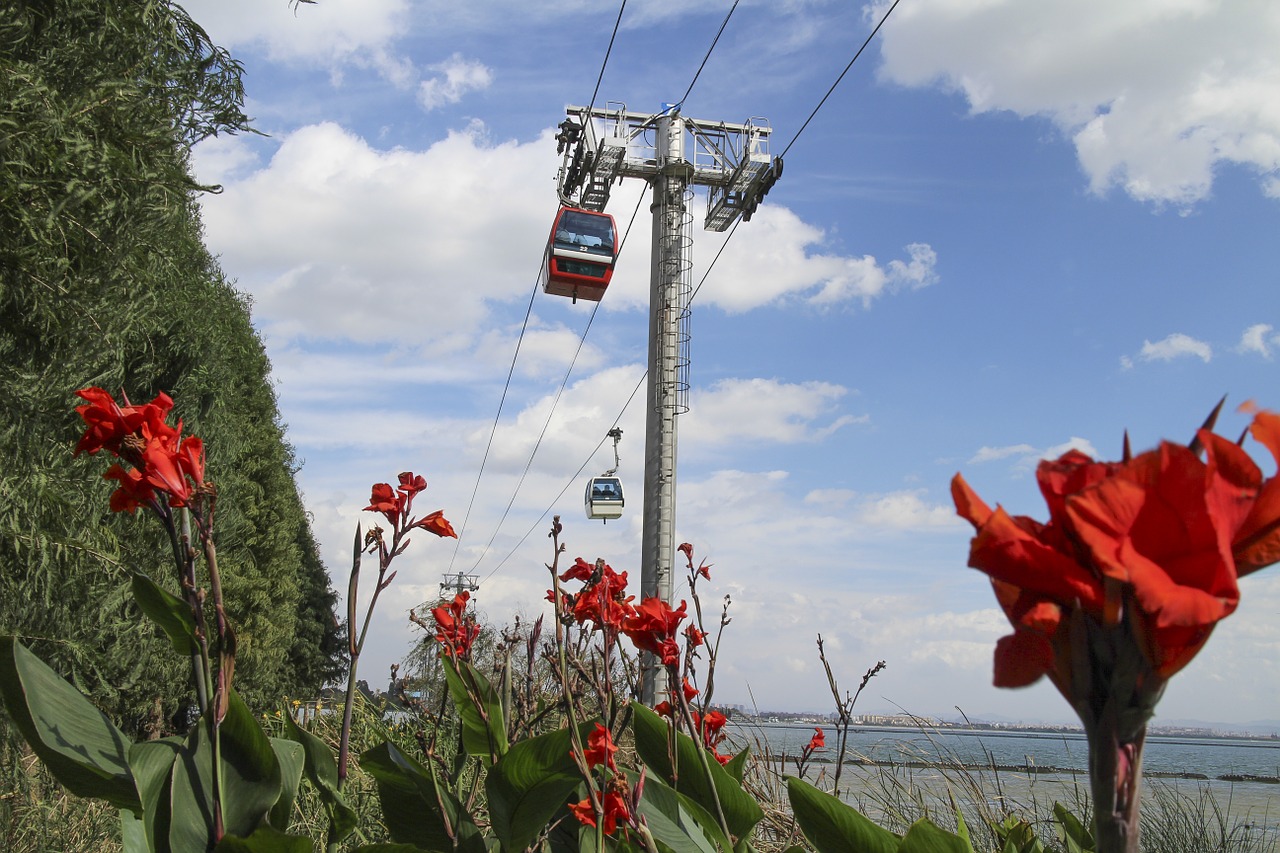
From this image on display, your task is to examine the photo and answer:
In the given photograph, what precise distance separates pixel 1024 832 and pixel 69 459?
4.88 metres

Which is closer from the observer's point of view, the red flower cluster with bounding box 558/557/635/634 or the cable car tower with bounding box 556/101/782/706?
the red flower cluster with bounding box 558/557/635/634

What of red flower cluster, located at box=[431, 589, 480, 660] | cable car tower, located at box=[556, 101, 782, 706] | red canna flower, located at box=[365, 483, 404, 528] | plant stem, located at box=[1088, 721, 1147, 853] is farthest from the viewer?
cable car tower, located at box=[556, 101, 782, 706]

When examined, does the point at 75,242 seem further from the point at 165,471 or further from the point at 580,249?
the point at 580,249

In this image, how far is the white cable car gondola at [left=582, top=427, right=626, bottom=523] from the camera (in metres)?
13.8

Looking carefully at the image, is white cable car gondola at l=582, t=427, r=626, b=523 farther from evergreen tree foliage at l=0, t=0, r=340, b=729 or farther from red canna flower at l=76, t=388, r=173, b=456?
red canna flower at l=76, t=388, r=173, b=456

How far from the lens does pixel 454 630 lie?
2.02 meters

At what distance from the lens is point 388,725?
5.50 meters

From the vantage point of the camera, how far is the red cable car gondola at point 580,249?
13.9 metres

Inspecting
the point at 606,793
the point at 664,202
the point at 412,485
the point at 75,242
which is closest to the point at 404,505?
the point at 412,485

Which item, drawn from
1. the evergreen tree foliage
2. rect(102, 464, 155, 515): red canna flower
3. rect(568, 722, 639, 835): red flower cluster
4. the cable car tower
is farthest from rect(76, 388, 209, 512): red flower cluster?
the cable car tower

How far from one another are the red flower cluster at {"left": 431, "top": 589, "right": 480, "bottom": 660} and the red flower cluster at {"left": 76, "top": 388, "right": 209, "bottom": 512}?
2.50ft

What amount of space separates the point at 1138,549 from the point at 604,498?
13353 millimetres

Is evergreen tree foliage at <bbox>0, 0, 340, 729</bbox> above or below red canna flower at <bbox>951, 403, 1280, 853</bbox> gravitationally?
above

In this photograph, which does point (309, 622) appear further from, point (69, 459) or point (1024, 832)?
point (1024, 832)
